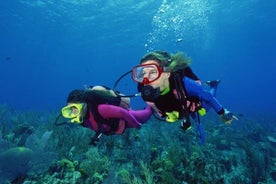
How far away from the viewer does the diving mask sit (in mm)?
4414

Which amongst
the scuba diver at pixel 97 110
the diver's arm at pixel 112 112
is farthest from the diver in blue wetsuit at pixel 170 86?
the scuba diver at pixel 97 110

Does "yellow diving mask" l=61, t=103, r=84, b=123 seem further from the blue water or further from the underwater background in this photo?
the blue water

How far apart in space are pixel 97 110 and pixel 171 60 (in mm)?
1961

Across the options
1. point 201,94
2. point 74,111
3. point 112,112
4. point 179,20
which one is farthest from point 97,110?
A: point 179,20

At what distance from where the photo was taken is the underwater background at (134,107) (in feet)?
19.7

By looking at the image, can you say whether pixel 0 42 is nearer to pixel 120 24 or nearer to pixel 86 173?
pixel 120 24

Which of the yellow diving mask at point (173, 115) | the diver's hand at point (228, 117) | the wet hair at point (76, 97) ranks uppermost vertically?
the wet hair at point (76, 97)

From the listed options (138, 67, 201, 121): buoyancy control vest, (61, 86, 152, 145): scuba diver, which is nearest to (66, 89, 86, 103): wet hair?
(61, 86, 152, 145): scuba diver

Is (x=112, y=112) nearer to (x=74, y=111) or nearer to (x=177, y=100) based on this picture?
(x=74, y=111)

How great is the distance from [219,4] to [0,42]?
4350cm

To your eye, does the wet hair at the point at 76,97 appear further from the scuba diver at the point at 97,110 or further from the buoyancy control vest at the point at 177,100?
the buoyancy control vest at the point at 177,100

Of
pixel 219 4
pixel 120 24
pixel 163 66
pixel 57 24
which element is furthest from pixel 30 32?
pixel 163 66

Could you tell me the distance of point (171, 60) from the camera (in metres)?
4.66

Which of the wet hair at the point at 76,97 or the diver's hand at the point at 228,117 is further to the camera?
the wet hair at the point at 76,97
